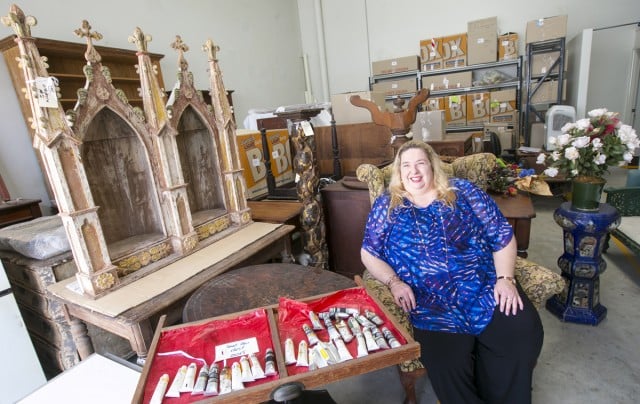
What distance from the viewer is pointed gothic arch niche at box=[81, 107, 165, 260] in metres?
1.38

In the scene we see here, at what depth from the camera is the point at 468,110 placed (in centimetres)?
496

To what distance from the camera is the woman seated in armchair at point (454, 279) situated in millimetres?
1200

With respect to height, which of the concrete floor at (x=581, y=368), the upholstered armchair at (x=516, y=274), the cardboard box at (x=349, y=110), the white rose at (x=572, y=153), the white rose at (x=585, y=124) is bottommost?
the concrete floor at (x=581, y=368)

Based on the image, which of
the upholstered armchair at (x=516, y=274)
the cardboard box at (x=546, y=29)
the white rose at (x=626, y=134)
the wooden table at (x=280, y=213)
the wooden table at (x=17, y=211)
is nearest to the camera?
the upholstered armchair at (x=516, y=274)

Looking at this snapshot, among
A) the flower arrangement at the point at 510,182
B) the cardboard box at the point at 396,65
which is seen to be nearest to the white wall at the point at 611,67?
the cardboard box at the point at 396,65

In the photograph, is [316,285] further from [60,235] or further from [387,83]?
[387,83]

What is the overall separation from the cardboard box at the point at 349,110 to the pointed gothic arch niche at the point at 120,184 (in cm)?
184

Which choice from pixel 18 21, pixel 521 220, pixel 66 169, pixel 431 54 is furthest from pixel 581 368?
pixel 431 54

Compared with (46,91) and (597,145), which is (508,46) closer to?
(597,145)

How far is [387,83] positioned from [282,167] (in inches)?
135

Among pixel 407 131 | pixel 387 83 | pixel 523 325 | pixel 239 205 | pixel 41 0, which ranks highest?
pixel 41 0

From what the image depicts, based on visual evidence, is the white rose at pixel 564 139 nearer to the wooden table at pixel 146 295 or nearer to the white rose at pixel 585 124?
the white rose at pixel 585 124

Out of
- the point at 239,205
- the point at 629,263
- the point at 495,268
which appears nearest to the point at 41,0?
the point at 239,205

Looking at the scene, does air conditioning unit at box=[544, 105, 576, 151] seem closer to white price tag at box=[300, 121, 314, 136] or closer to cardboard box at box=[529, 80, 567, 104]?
cardboard box at box=[529, 80, 567, 104]
